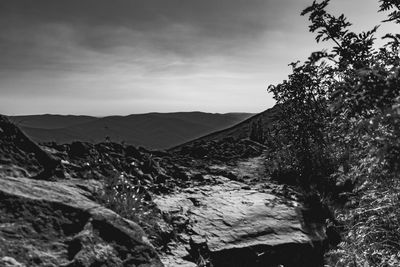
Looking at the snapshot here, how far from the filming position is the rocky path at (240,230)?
589cm

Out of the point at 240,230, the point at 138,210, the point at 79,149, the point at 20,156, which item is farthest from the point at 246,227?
the point at 20,156

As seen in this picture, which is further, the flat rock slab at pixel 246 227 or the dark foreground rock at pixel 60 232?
the flat rock slab at pixel 246 227

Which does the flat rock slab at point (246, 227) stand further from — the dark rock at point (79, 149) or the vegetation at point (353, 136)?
the dark rock at point (79, 149)

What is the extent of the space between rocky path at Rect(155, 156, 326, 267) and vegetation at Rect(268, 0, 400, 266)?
661 millimetres

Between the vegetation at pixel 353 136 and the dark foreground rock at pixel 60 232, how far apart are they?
2.85 metres

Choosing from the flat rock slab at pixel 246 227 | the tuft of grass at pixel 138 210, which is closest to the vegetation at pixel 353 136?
the flat rock slab at pixel 246 227

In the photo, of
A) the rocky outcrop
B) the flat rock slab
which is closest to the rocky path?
the flat rock slab

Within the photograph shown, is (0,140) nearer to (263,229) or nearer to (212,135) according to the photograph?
(263,229)

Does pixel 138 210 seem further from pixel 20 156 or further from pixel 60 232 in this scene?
pixel 20 156

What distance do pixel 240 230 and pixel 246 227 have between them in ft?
0.57

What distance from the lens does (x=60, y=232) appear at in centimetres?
412

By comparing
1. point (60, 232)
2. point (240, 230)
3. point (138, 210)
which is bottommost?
point (240, 230)

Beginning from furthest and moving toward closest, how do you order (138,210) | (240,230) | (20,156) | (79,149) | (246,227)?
(79,149) < (246,227) < (240,230) < (138,210) < (20,156)

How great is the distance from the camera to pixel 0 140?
18.6 ft
